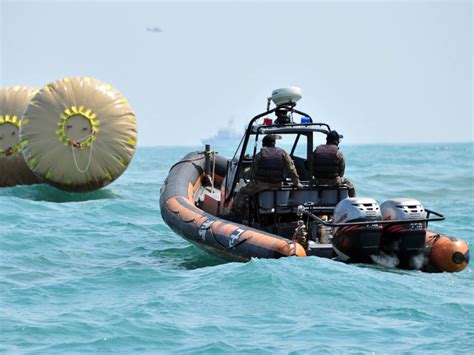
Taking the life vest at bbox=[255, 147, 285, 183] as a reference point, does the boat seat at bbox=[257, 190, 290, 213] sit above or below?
below

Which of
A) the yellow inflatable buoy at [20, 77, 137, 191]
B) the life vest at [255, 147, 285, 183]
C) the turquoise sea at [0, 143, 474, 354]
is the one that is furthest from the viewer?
the yellow inflatable buoy at [20, 77, 137, 191]

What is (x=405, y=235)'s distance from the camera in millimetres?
8984

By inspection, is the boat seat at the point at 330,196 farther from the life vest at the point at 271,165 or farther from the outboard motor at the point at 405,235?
the outboard motor at the point at 405,235

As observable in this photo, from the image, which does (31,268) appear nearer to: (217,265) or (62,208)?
(217,265)

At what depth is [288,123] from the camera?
11.1 meters

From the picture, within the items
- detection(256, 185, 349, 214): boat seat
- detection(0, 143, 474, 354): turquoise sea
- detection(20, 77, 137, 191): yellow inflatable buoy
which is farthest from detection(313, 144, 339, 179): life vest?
detection(20, 77, 137, 191): yellow inflatable buoy

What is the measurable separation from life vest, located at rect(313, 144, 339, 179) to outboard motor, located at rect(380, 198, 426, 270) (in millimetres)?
1196

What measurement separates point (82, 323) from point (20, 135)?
920 centimetres

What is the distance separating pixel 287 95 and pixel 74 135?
551 cm

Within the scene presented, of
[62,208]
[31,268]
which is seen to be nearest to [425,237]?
[31,268]

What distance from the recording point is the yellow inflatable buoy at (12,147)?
1744 centimetres

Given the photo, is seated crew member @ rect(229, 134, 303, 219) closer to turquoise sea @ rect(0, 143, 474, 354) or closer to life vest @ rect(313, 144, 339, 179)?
life vest @ rect(313, 144, 339, 179)

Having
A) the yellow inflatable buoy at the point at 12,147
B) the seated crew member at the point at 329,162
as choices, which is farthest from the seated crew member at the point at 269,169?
the yellow inflatable buoy at the point at 12,147

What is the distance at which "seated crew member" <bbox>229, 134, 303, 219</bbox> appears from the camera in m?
9.95
